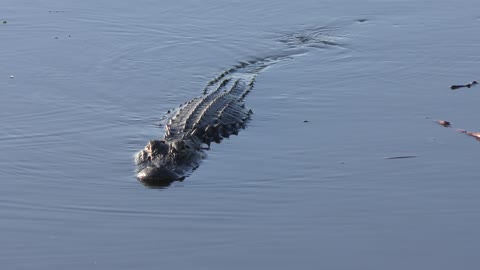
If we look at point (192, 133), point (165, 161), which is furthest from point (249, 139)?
point (165, 161)

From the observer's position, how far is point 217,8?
1580 cm

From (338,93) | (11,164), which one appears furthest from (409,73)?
(11,164)

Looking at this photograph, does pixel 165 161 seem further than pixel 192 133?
No

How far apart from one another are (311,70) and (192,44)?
1893mm

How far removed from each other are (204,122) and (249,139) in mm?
638

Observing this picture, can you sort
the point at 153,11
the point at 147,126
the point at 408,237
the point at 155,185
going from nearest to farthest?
the point at 408,237
the point at 155,185
the point at 147,126
the point at 153,11

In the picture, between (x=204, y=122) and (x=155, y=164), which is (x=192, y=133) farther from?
(x=155, y=164)

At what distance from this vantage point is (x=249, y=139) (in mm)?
10750

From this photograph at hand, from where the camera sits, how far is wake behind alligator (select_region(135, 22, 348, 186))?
9.93m

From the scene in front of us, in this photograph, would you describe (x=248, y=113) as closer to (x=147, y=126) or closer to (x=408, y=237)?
(x=147, y=126)

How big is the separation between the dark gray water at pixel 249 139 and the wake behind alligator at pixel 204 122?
0.18 meters

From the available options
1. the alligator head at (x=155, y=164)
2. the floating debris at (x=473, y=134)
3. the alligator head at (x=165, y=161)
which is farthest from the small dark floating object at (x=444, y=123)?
the alligator head at (x=155, y=164)

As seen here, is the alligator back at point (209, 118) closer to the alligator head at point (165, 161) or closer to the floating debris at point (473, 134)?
the alligator head at point (165, 161)

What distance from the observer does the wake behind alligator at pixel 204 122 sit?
9.93 metres
